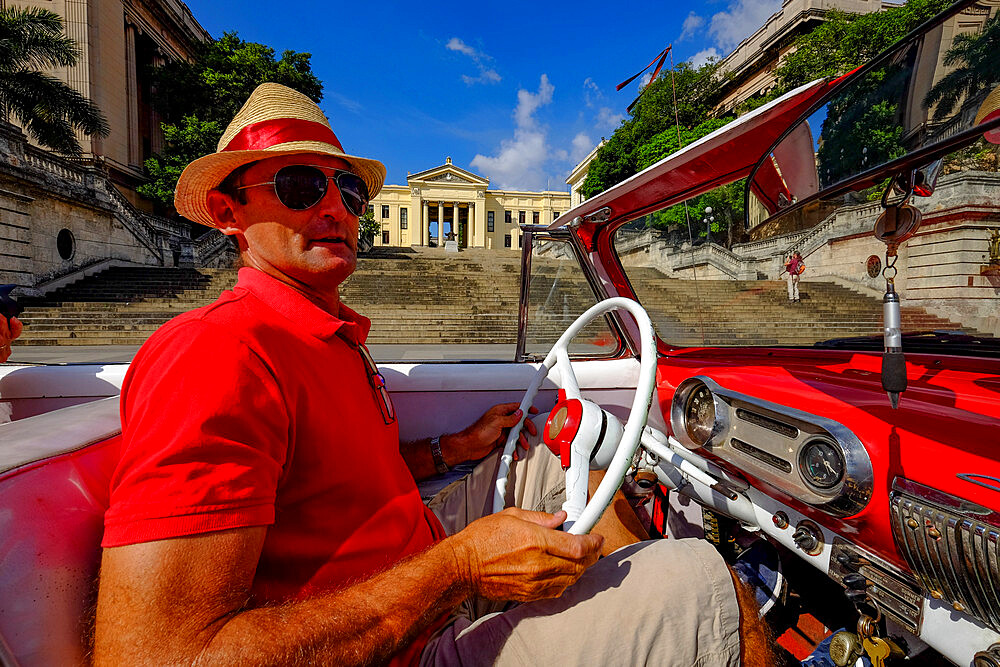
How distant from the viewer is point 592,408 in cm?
130

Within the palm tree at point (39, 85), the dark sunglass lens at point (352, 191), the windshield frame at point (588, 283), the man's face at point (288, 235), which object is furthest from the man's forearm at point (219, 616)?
the palm tree at point (39, 85)

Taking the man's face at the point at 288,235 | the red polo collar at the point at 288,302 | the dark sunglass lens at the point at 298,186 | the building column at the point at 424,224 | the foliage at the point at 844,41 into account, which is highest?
the foliage at the point at 844,41

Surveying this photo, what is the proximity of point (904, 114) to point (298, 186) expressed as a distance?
59.5 inches

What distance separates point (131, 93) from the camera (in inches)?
973

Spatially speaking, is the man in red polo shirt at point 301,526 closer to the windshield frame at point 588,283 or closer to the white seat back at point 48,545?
the white seat back at point 48,545

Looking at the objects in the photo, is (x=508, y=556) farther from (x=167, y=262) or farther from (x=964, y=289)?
(x=167, y=262)

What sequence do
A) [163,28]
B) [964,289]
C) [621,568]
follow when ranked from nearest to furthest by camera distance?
[621,568], [964,289], [163,28]

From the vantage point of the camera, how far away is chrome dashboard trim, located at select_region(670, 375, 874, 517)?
1.16 m

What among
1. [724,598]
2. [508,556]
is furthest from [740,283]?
[508,556]

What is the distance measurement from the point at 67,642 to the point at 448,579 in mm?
637

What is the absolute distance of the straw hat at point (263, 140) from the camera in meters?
1.35

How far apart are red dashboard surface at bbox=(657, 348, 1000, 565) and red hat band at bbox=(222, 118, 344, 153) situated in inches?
63.8

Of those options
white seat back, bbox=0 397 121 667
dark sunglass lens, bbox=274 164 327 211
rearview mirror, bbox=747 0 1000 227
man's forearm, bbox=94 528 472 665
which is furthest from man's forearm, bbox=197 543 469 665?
rearview mirror, bbox=747 0 1000 227

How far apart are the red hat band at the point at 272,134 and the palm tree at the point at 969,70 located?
60.6 inches
